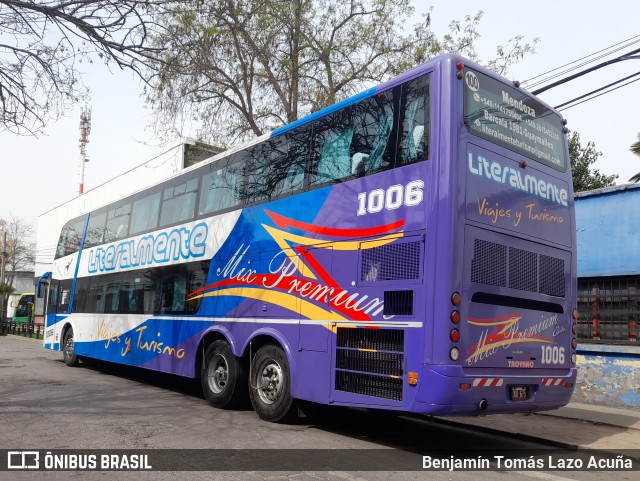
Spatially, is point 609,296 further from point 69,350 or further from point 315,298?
point 69,350

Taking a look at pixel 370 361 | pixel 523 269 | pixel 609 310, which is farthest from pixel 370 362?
pixel 609 310

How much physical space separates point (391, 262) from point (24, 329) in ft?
108

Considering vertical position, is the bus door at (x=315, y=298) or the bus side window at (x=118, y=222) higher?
the bus side window at (x=118, y=222)

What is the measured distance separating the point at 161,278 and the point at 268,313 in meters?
3.88

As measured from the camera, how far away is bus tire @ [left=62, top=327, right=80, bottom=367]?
15.3 metres

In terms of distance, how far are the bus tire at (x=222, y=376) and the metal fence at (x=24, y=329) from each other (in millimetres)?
25107

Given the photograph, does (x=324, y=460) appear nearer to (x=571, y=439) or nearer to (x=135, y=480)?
(x=135, y=480)

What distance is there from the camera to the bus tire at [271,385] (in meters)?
7.72

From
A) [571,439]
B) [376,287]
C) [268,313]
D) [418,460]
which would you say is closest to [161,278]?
[268,313]

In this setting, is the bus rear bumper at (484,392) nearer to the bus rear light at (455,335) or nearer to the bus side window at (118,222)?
the bus rear light at (455,335)

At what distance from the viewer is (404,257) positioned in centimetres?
639

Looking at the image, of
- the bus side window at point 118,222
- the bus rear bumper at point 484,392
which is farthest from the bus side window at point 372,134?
the bus side window at point 118,222

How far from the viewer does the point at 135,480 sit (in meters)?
5.04

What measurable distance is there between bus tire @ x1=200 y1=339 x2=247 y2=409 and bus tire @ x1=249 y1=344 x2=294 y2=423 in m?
0.42
